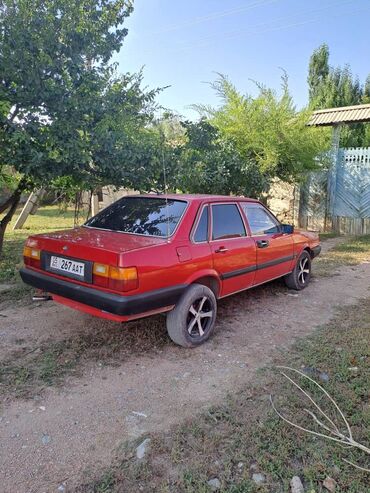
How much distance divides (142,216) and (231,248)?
→ 1020mm

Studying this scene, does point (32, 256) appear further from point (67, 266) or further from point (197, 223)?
point (197, 223)

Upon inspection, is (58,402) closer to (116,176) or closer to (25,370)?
(25,370)

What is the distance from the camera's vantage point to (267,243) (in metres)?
4.70

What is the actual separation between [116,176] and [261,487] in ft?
14.8

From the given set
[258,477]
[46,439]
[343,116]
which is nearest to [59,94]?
[46,439]

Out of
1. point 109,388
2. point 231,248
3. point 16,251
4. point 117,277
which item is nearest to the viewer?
point 109,388

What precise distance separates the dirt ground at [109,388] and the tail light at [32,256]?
73cm

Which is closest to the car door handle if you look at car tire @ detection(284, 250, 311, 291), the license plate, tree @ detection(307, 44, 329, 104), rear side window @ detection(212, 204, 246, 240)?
rear side window @ detection(212, 204, 246, 240)

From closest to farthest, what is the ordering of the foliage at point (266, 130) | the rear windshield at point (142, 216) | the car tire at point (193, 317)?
the car tire at point (193, 317) < the rear windshield at point (142, 216) < the foliage at point (266, 130)

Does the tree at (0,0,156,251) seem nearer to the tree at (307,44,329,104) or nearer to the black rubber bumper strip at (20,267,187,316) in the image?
the black rubber bumper strip at (20,267,187,316)

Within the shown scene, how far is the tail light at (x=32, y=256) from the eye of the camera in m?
3.78

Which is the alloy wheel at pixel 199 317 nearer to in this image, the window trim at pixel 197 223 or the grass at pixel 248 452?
the window trim at pixel 197 223

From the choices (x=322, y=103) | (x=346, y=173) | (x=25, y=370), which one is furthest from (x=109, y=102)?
(x=322, y=103)

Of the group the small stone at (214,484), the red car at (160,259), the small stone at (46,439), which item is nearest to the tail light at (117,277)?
the red car at (160,259)
